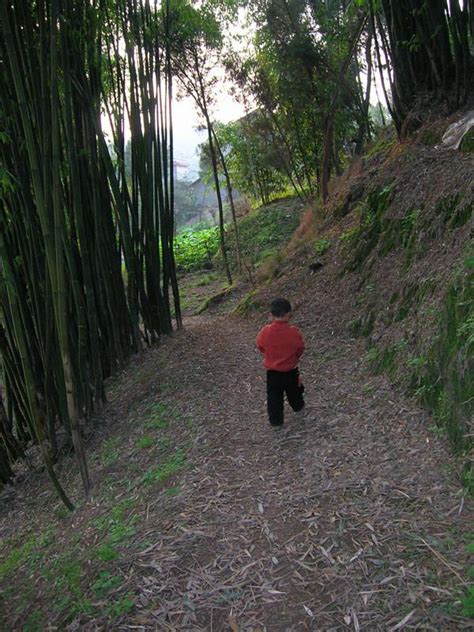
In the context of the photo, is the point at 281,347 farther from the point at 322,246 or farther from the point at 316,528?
the point at 322,246

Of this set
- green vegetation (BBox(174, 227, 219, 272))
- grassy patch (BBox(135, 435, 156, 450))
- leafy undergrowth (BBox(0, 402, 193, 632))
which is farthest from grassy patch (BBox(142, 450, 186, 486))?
green vegetation (BBox(174, 227, 219, 272))

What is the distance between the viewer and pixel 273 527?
7.93 ft

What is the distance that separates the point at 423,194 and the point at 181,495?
10.5ft

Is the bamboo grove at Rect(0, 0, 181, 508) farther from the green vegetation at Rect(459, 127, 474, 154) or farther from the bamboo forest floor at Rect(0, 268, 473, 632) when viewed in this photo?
the green vegetation at Rect(459, 127, 474, 154)

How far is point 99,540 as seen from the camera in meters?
2.83

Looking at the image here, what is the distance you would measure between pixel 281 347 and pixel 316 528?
1.31 metres

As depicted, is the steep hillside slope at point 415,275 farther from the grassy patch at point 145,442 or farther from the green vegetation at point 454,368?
the grassy patch at point 145,442

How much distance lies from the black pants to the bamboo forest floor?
96 millimetres

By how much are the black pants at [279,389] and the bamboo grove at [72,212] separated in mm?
1254

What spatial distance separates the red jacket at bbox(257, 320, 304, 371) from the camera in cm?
343

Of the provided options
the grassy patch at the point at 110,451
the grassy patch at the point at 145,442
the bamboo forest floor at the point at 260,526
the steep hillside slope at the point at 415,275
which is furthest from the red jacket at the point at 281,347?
the grassy patch at the point at 110,451

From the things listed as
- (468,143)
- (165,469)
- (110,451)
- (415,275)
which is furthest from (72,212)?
(468,143)

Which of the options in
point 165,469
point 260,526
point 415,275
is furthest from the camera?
point 415,275

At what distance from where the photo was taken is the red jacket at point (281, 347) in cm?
343
